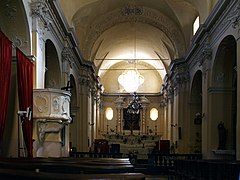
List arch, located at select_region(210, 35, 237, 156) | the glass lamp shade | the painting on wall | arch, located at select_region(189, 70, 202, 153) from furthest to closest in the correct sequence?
the glass lamp shade < the painting on wall < arch, located at select_region(189, 70, 202, 153) < arch, located at select_region(210, 35, 237, 156)

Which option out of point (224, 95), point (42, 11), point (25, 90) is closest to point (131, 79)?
point (224, 95)

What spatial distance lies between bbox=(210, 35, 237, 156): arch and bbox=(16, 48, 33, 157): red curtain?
7.73 metres

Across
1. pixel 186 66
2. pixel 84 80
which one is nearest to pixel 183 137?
pixel 186 66

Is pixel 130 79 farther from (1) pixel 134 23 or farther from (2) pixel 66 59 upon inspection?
(2) pixel 66 59

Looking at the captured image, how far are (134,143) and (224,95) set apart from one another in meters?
16.0

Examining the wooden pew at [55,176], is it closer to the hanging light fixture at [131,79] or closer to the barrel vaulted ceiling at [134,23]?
the barrel vaulted ceiling at [134,23]

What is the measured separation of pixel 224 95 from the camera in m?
16.0

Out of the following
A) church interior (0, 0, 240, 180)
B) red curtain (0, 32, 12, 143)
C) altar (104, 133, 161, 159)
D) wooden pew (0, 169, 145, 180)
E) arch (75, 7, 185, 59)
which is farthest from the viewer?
altar (104, 133, 161, 159)

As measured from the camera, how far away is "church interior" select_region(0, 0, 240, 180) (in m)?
9.53

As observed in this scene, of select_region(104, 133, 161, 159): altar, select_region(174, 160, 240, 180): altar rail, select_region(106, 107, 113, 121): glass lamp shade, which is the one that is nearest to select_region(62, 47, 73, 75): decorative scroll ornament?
select_region(174, 160, 240, 180): altar rail

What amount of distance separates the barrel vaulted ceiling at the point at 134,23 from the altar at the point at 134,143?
5.97 metres

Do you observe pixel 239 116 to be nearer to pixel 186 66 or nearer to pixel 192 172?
pixel 192 172

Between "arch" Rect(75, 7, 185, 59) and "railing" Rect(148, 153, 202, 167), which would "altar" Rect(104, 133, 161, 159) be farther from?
"railing" Rect(148, 153, 202, 167)

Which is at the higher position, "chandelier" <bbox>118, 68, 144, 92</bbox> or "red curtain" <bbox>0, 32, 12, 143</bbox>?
"chandelier" <bbox>118, 68, 144, 92</bbox>
